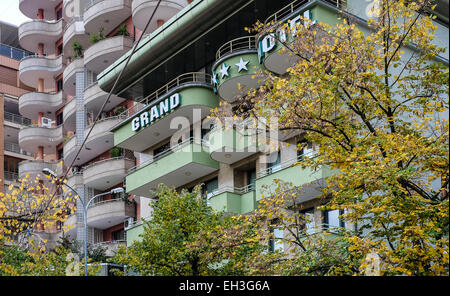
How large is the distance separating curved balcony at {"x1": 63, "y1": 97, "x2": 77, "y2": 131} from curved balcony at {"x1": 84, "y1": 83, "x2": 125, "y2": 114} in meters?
2.38

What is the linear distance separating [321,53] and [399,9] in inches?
80.0

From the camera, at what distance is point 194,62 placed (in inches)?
1373

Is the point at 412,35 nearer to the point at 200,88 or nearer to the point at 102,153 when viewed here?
the point at 200,88

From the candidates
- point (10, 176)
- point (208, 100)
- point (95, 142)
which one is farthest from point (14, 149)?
point (208, 100)

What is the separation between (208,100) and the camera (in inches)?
1299

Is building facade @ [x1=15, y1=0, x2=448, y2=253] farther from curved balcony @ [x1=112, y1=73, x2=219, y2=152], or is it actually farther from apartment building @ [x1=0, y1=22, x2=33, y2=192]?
apartment building @ [x1=0, y1=22, x2=33, y2=192]

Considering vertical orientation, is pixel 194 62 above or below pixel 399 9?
above

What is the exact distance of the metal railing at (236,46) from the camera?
1202 inches

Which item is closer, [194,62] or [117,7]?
[194,62]

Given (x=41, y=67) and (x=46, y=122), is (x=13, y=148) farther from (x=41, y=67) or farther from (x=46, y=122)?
(x=41, y=67)

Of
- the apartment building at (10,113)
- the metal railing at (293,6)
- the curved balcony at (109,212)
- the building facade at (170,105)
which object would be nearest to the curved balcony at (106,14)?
the building facade at (170,105)
